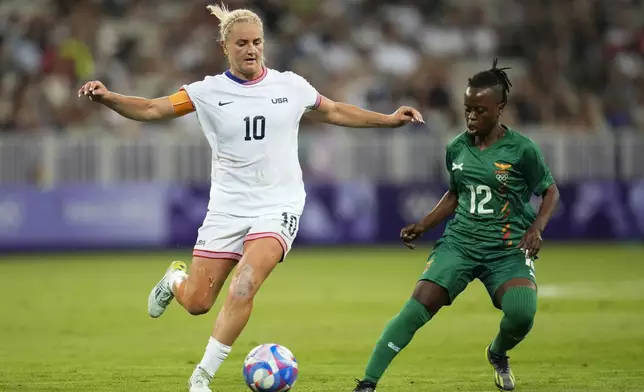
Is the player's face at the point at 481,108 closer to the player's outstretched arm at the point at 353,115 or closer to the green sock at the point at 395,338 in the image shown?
the player's outstretched arm at the point at 353,115

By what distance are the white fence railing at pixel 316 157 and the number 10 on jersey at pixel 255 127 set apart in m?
14.8

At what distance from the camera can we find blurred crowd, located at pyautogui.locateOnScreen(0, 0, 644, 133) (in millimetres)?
24453

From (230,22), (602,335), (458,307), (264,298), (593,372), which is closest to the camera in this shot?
(230,22)

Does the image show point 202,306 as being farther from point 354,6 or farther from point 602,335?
point 354,6

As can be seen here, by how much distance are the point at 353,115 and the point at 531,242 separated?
1.70 m

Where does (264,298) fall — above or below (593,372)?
below

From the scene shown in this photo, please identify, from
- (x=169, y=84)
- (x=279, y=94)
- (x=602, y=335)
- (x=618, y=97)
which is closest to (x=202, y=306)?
(x=279, y=94)

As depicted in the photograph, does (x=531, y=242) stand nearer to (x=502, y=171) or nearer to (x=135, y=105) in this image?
(x=502, y=171)

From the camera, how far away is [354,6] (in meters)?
28.4

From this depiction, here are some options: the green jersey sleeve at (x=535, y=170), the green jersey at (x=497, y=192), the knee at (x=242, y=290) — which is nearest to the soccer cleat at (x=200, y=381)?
the knee at (x=242, y=290)

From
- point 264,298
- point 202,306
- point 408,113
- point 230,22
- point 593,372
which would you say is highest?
point 230,22

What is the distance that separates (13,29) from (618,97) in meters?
13.2

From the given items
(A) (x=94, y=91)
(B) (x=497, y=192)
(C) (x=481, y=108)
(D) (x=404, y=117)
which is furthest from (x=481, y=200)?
(A) (x=94, y=91)

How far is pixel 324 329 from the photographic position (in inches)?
511
